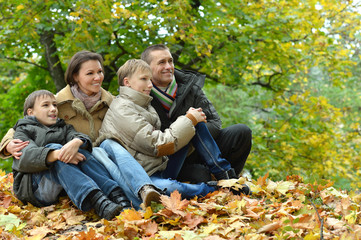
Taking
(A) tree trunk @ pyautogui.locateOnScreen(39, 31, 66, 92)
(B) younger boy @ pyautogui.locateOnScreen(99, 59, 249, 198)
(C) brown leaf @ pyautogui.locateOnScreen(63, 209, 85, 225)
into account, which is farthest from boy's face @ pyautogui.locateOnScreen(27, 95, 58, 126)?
(A) tree trunk @ pyautogui.locateOnScreen(39, 31, 66, 92)

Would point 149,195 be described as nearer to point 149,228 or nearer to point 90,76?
point 149,228

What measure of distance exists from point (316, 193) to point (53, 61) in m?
6.07

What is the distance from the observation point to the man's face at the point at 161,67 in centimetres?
374

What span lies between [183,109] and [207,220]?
1477mm

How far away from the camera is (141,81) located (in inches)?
136

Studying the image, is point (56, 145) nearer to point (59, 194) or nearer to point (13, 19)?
point (59, 194)

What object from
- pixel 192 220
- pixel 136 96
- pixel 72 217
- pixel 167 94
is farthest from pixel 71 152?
pixel 167 94

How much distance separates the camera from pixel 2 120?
29.3 ft

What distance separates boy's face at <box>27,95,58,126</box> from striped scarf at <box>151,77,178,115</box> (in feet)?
3.19

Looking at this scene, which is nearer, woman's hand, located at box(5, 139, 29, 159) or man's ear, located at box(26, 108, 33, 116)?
woman's hand, located at box(5, 139, 29, 159)

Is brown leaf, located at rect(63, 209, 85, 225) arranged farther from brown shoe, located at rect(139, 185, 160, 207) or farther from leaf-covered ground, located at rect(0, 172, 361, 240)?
brown shoe, located at rect(139, 185, 160, 207)

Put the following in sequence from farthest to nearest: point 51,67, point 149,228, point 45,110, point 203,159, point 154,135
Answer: point 51,67 < point 203,159 < point 45,110 < point 154,135 < point 149,228

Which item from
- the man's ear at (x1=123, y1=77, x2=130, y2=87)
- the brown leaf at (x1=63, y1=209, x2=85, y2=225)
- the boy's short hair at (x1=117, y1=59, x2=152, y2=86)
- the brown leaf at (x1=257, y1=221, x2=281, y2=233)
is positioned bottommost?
the brown leaf at (x1=63, y1=209, x2=85, y2=225)

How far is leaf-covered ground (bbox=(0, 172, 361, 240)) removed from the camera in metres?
2.25
